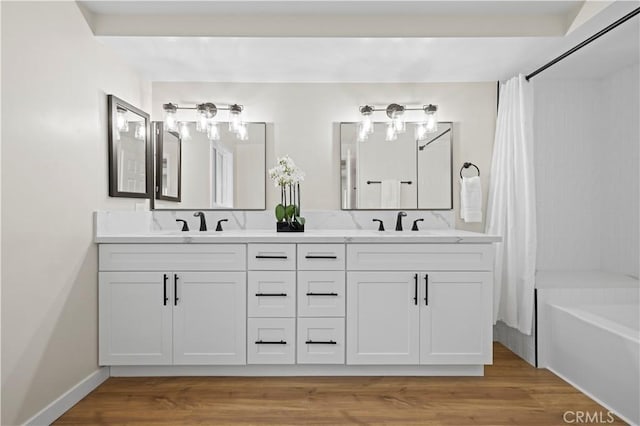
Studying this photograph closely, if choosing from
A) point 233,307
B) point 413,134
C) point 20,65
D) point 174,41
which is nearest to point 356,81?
point 413,134

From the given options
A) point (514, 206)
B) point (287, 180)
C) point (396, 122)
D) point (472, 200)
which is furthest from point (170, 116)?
point (514, 206)

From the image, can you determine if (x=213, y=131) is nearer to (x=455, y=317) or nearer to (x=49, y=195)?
(x=49, y=195)

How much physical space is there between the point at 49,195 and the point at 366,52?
1899 millimetres

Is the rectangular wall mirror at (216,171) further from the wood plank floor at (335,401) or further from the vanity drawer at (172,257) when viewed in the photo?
the wood plank floor at (335,401)

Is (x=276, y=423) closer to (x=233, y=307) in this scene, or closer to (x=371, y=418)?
(x=371, y=418)

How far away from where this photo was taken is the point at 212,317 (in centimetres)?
219

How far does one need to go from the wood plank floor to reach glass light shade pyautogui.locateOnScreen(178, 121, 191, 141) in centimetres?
166

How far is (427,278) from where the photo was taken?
2.18 m

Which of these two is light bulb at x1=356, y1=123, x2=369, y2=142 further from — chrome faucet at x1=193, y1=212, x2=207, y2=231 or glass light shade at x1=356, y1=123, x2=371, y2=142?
chrome faucet at x1=193, y1=212, x2=207, y2=231

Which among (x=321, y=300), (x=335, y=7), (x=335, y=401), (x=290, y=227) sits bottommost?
(x=335, y=401)

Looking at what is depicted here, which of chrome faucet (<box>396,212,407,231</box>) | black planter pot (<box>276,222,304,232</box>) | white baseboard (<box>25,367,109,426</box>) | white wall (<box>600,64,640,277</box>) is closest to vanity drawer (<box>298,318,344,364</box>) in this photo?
black planter pot (<box>276,222,304,232</box>)

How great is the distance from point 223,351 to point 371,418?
90 cm

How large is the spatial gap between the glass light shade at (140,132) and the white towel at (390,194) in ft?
5.70

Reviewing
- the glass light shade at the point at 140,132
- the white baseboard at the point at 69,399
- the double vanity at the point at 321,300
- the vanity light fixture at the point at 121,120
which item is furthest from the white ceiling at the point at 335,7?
the white baseboard at the point at 69,399
